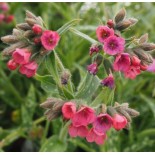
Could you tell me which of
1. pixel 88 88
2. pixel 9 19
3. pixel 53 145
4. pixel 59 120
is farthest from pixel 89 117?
pixel 9 19

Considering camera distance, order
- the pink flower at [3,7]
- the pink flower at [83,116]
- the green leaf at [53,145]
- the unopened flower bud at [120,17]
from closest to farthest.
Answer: the pink flower at [83,116], the unopened flower bud at [120,17], the green leaf at [53,145], the pink flower at [3,7]

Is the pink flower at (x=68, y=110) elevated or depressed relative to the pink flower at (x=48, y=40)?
depressed

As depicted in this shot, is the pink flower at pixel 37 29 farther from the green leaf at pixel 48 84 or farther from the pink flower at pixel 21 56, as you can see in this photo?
the green leaf at pixel 48 84

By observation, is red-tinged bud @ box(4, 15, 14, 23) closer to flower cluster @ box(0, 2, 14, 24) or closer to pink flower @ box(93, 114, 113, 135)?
flower cluster @ box(0, 2, 14, 24)

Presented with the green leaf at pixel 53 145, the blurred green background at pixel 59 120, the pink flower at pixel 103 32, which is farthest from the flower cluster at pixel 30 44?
the blurred green background at pixel 59 120

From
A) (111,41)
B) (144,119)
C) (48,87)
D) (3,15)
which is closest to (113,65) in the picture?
(111,41)

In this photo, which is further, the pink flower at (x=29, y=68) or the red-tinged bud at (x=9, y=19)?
the red-tinged bud at (x=9, y=19)

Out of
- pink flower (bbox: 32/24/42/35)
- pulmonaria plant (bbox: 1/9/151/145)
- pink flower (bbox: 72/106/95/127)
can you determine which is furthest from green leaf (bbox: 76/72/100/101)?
pink flower (bbox: 32/24/42/35)
